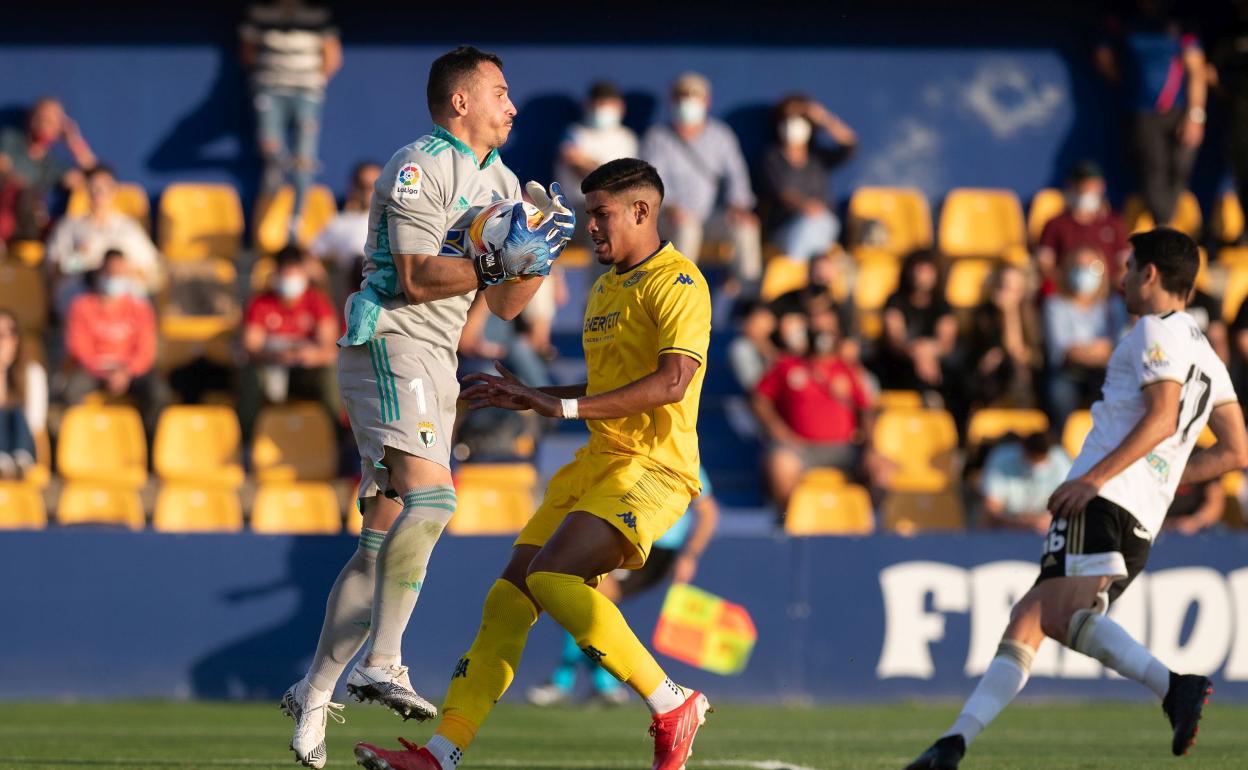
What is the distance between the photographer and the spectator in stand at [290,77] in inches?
610

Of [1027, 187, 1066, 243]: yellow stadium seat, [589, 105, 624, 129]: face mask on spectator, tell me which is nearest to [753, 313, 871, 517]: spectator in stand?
[589, 105, 624, 129]: face mask on spectator

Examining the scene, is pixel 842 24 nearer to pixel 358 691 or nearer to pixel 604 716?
pixel 604 716

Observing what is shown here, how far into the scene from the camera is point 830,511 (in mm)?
13219

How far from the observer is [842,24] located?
56.7ft

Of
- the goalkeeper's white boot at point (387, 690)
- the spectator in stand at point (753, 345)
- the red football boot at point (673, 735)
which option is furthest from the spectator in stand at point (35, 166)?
the red football boot at point (673, 735)

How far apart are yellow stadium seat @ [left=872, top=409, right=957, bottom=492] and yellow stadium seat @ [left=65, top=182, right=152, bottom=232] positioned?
6.98m

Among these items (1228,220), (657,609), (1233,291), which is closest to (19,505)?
(657,609)

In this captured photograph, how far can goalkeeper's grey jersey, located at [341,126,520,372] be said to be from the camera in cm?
632

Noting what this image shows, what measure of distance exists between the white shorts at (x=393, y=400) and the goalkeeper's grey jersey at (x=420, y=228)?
0.21 ft

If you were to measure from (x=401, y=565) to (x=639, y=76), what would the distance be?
37.5 ft

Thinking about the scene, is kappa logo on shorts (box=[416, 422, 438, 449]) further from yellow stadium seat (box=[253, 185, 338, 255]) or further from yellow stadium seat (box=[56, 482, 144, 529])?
yellow stadium seat (box=[253, 185, 338, 255])

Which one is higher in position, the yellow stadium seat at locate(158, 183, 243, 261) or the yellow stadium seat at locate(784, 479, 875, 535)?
the yellow stadium seat at locate(158, 183, 243, 261)

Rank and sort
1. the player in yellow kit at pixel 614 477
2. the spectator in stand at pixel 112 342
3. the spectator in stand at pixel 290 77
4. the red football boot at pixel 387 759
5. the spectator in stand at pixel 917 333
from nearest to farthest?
the red football boot at pixel 387 759, the player in yellow kit at pixel 614 477, the spectator in stand at pixel 112 342, the spectator in stand at pixel 917 333, the spectator in stand at pixel 290 77

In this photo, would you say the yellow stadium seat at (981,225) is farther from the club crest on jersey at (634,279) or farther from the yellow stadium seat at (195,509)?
the club crest on jersey at (634,279)
